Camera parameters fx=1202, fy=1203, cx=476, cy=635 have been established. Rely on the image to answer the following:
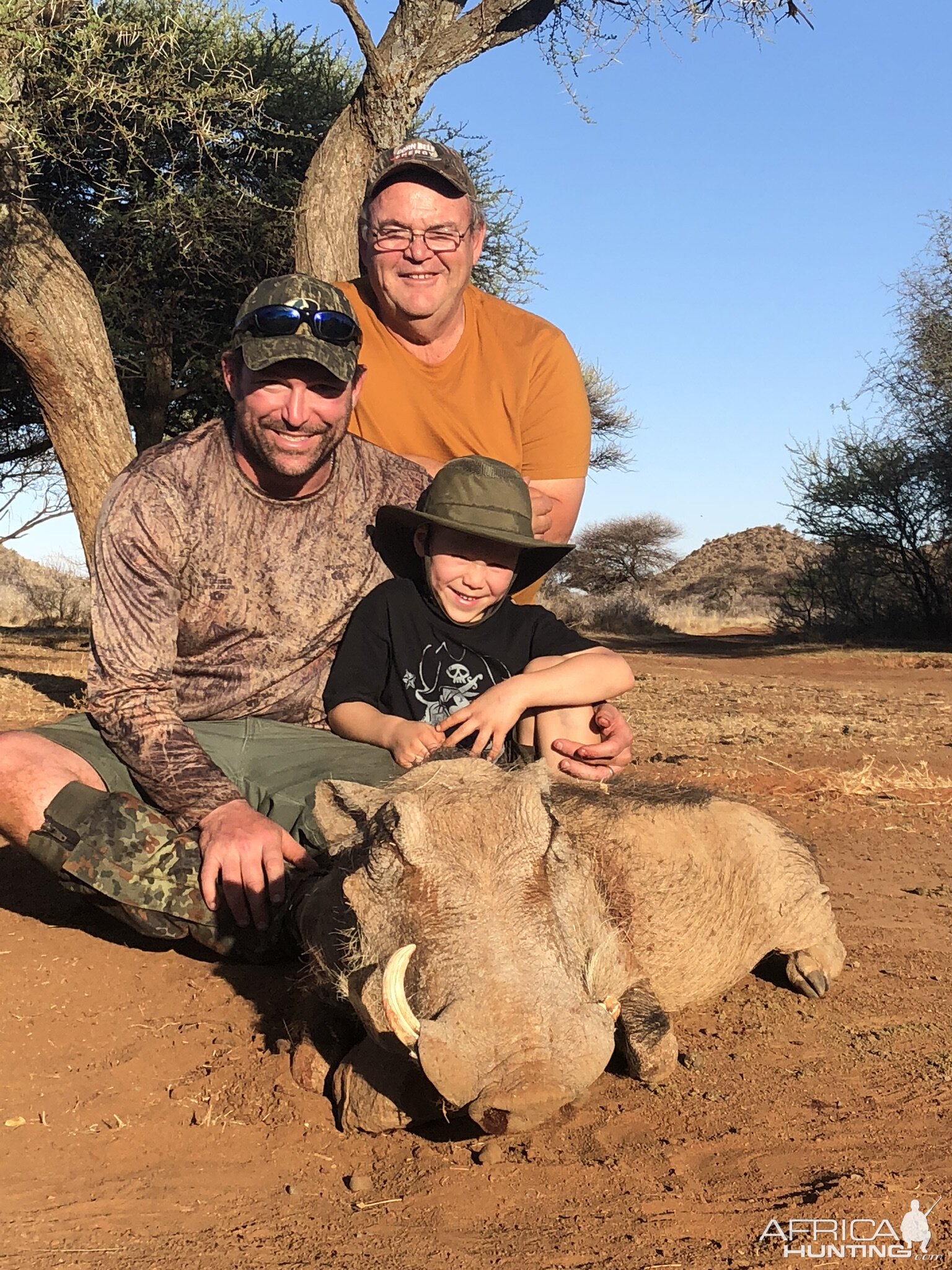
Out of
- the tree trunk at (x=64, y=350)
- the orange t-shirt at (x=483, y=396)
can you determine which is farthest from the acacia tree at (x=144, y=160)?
the orange t-shirt at (x=483, y=396)

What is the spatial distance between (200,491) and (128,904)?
4.39 ft

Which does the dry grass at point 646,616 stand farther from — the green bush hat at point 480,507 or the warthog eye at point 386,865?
the warthog eye at point 386,865

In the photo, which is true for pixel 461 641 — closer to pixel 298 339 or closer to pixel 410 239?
pixel 298 339

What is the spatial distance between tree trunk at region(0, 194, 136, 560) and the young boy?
4.89 m

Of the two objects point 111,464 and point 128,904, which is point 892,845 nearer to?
point 128,904

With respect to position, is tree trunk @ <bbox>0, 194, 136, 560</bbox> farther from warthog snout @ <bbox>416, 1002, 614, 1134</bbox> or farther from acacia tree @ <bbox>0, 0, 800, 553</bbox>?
warthog snout @ <bbox>416, 1002, 614, 1134</bbox>

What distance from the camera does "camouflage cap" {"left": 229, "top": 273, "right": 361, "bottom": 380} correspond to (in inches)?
149

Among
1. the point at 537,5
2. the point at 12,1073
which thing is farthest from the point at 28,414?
the point at 12,1073

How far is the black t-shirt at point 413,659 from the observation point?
3.77 m

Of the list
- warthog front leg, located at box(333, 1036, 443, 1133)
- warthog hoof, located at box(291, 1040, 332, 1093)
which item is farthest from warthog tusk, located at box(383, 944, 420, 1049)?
warthog hoof, located at box(291, 1040, 332, 1093)

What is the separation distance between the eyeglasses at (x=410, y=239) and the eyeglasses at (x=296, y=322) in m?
0.71

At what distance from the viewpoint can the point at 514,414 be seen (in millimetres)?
4754

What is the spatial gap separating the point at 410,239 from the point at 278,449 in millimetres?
1143

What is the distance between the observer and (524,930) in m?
A: 2.38
